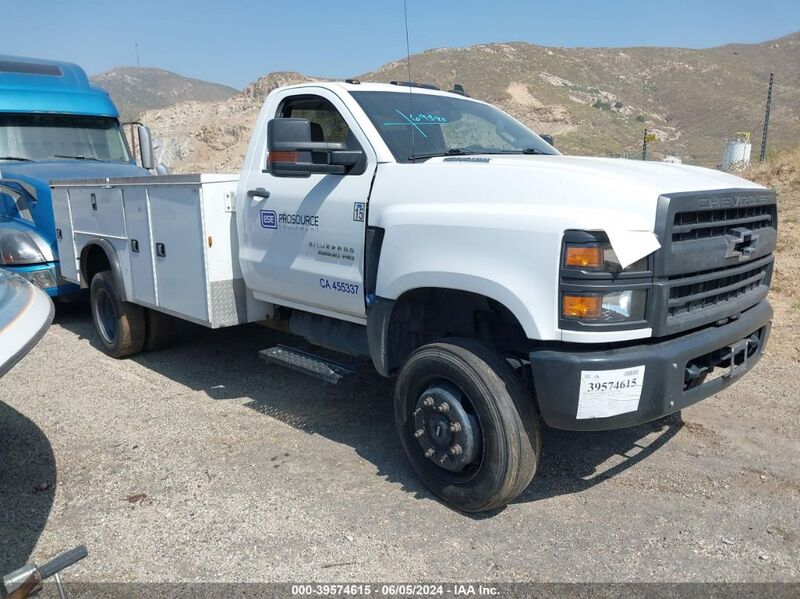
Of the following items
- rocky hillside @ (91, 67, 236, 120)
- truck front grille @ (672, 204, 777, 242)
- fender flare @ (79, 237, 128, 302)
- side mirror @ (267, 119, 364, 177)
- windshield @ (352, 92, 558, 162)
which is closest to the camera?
truck front grille @ (672, 204, 777, 242)

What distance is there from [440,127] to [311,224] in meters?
1.02

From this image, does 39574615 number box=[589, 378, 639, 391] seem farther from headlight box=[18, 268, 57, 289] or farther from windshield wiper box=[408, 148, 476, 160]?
headlight box=[18, 268, 57, 289]

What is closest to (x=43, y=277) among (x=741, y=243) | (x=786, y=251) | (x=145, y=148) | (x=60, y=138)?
(x=60, y=138)

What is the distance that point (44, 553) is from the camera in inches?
129

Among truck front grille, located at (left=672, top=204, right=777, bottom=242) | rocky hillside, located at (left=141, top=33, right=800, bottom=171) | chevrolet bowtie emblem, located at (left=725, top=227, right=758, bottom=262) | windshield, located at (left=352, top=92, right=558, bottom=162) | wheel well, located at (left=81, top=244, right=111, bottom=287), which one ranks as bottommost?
wheel well, located at (left=81, top=244, right=111, bottom=287)

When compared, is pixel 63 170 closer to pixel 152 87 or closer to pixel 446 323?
pixel 446 323

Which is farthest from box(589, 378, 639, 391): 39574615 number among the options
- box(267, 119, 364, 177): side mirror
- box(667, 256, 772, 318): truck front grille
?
box(267, 119, 364, 177): side mirror

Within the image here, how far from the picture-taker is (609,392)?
305 centimetres

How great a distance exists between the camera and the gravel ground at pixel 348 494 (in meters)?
3.15

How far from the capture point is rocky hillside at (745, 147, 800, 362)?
6234mm

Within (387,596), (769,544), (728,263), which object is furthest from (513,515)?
(728,263)

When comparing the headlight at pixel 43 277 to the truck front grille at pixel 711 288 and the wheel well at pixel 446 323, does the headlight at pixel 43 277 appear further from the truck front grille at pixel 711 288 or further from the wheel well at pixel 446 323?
the truck front grille at pixel 711 288

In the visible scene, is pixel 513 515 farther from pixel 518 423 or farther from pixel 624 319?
pixel 624 319

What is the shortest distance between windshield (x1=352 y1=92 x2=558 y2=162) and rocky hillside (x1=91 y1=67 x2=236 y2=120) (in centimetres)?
13159
